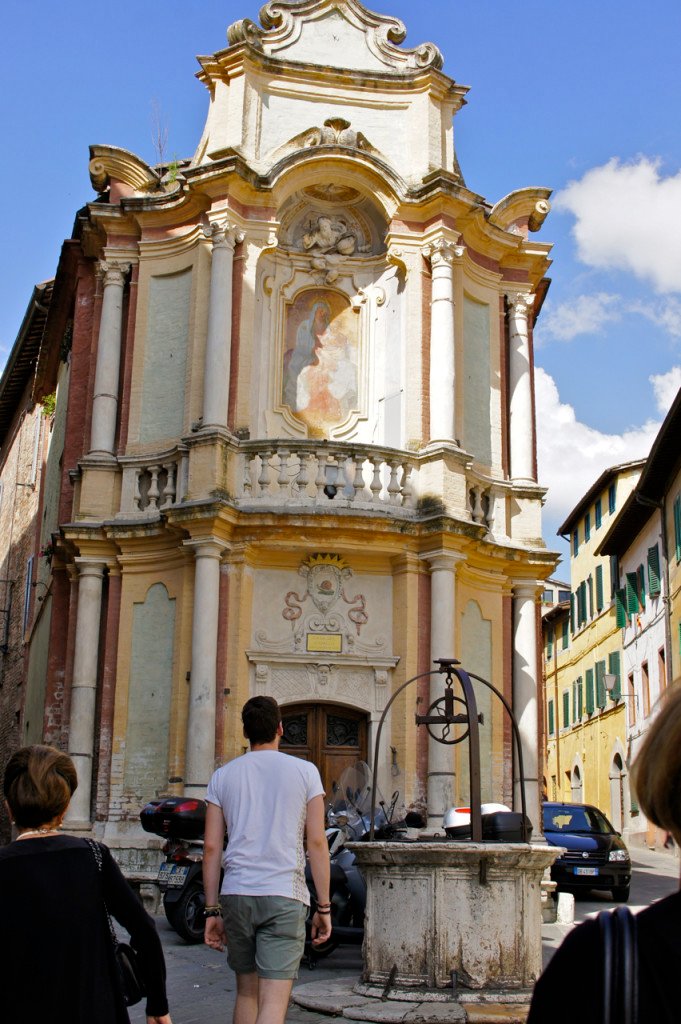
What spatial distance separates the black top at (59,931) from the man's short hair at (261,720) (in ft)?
6.14

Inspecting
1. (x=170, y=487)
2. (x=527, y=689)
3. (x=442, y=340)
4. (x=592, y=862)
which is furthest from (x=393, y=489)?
(x=592, y=862)

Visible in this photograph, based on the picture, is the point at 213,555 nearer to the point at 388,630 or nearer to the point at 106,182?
the point at 388,630

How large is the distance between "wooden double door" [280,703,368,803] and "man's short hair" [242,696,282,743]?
11.1 meters

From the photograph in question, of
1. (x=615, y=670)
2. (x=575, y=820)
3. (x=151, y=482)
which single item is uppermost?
(x=615, y=670)

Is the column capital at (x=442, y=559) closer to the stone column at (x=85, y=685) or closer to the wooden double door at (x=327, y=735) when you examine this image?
the wooden double door at (x=327, y=735)

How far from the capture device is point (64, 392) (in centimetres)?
2252

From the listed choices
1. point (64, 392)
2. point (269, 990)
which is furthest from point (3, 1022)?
point (64, 392)

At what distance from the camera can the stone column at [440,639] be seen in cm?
1589

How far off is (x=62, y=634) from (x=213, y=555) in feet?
11.3

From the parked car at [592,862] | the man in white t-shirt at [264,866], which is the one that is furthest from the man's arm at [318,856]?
the parked car at [592,862]

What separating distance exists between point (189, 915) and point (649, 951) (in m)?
10.4

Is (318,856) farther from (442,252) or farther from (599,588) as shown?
(599,588)

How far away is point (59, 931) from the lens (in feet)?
11.5

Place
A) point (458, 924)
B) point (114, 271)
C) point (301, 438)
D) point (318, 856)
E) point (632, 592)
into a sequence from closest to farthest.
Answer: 1. point (318, 856)
2. point (458, 924)
3. point (301, 438)
4. point (114, 271)
5. point (632, 592)
